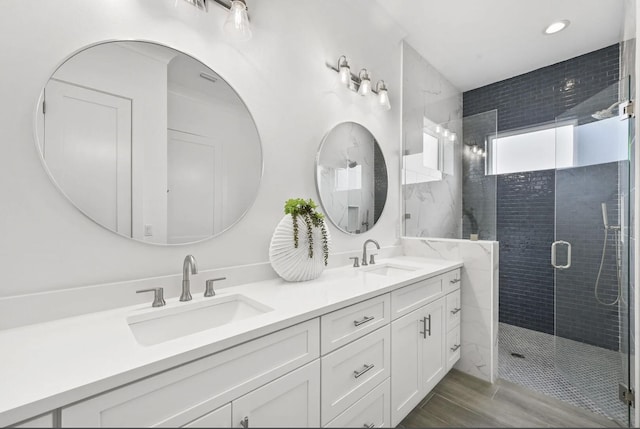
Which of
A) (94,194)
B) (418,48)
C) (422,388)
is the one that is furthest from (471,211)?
(94,194)

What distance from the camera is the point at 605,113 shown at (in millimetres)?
1777

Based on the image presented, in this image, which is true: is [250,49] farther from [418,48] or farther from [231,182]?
[418,48]

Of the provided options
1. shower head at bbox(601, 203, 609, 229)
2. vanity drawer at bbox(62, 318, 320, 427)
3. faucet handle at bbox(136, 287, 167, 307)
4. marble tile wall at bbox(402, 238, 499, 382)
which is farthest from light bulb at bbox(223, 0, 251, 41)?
shower head at bbox(601, 203, 609, 229)

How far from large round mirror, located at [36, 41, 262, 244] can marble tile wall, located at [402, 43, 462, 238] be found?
1.65 meters

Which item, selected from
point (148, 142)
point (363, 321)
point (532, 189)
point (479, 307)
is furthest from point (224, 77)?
point (532, 189)

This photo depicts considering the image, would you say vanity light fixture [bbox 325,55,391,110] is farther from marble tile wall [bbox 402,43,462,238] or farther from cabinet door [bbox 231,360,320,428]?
cabinet door [bbox 231,360,320,428]

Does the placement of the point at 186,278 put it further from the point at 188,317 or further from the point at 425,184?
the point at 425,184

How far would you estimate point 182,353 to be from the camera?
0.68 metres

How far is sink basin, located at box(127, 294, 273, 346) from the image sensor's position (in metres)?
0.97

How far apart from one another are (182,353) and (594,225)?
251cm

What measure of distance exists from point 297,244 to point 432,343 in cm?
107

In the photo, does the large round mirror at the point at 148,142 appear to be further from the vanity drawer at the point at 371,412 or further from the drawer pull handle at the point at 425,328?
the drawer pull handle at the point at 425,328

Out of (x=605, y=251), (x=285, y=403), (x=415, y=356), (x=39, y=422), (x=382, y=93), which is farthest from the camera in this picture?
(x=382, y=93)

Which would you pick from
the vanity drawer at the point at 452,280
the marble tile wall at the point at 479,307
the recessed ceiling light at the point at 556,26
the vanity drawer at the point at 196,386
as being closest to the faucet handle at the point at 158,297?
the vanity drawer at the point at 196,386
